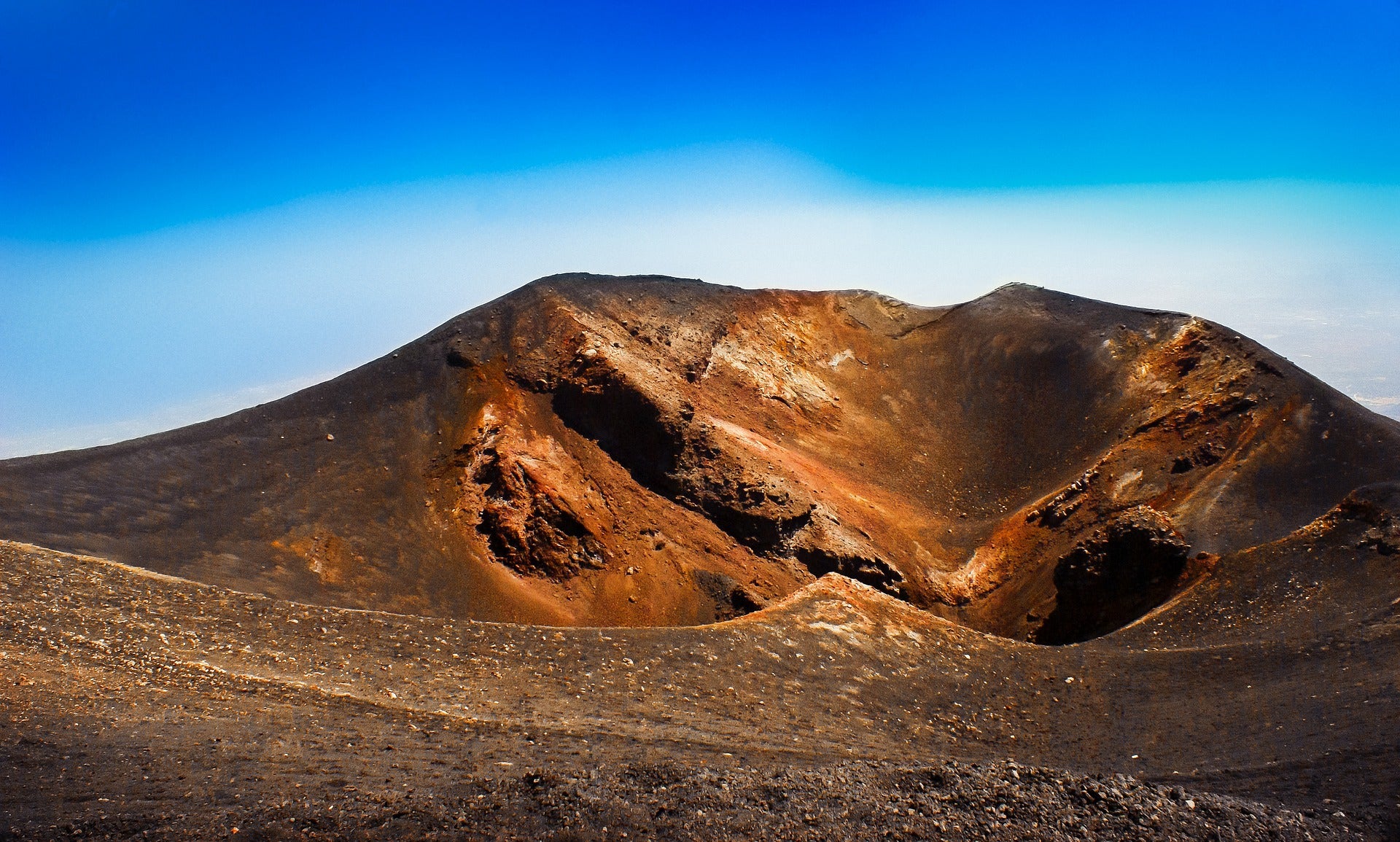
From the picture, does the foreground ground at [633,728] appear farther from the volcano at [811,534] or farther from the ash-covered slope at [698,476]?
the ash-covered slope at [698,476]

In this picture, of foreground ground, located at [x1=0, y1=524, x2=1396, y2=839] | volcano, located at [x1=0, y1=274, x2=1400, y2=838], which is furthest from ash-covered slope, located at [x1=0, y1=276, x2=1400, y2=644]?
foreground ground, located at [x1=0, y1=524, x2=1396, y2=839]

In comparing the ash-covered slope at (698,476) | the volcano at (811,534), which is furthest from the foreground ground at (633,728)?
the ash-covered slope at (698,476)

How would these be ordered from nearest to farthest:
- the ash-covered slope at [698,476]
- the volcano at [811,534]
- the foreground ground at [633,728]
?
the foreground ground at [633,728], the volcano at [811,534], the ash-covered slope at [698,476]

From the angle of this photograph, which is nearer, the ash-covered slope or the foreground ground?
the foreground ground

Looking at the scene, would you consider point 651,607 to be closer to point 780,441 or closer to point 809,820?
point 780,441

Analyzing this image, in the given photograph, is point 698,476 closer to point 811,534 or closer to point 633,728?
point 811,534

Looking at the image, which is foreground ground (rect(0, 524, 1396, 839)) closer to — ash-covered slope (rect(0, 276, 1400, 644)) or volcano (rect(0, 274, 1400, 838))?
volcano (rect(0, 274, 1400, 838))
